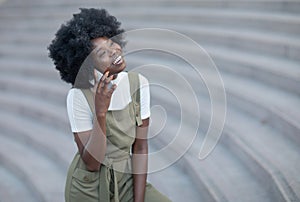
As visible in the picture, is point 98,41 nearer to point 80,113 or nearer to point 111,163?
point 80,113

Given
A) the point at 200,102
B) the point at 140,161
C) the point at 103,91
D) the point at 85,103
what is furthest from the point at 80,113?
the point at 200,102

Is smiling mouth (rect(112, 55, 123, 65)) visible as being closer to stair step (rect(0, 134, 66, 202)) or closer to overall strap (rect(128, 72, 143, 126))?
overall strap (rect(128, 72, 143, 126))

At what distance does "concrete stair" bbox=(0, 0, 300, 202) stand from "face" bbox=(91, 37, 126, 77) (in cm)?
86

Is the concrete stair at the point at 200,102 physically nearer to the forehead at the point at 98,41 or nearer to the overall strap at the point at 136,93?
the overall strap at the point at 136,93

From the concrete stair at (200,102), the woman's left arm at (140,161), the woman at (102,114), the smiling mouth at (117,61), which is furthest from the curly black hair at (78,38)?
the concrete stair at (200,102)

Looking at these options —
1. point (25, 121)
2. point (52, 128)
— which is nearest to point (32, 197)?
point (52, 128)

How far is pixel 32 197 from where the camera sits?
337 centimetres

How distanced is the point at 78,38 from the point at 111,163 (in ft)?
1.45

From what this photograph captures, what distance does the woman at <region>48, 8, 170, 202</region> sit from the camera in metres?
1.68

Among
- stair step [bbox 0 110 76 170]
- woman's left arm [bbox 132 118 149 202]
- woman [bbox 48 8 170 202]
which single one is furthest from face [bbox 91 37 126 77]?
stair step [bbox 0 110 76 170]

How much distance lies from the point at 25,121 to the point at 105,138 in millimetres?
2947

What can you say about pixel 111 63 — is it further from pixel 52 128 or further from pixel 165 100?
pixel 52 128

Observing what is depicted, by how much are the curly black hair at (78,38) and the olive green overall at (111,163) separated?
105 mm

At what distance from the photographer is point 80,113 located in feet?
5.57
